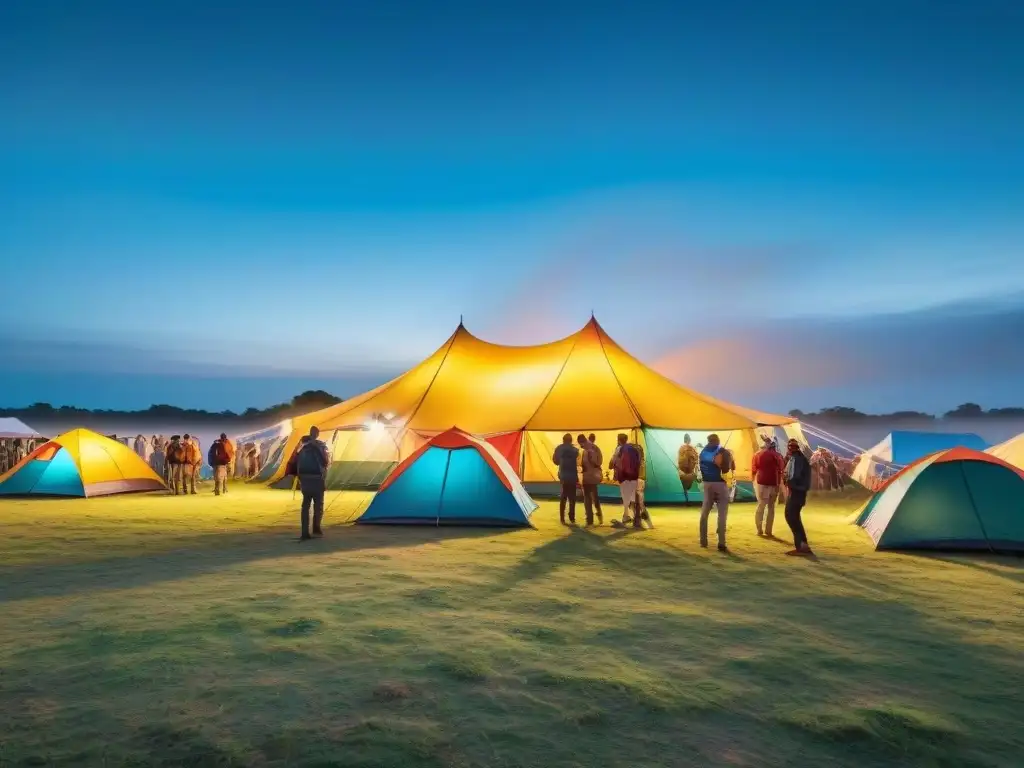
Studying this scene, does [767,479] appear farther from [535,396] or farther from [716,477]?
[535,396]

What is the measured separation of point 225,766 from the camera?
401 cm

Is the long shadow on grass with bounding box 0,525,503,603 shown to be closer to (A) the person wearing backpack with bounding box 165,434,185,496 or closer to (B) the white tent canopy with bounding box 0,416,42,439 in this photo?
(A) the person wearing backpack with bounding box 165,434,185,496

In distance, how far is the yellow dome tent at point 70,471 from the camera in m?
20.0

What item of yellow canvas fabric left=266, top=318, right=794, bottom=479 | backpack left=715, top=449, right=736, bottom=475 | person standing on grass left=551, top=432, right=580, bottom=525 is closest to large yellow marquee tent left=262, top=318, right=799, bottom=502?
yellow canvas fabric left=266, top=318, right=794, bottom=479

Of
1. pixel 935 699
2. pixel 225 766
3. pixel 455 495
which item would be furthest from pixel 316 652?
pixel 455 495

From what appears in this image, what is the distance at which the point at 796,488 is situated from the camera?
36.7 feet

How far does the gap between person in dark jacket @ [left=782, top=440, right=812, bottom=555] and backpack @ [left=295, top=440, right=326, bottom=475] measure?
7526 mm

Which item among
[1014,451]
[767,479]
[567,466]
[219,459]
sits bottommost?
[767,479]

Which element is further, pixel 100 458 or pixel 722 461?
pixel 100 458

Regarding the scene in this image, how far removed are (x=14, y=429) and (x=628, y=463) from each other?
40.7 metres

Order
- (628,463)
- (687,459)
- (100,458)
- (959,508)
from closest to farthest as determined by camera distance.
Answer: (959,508)
(628,463)
(687,459)
(100,458)

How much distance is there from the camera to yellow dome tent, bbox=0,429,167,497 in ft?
65.6

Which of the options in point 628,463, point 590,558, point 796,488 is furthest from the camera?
point 628,463

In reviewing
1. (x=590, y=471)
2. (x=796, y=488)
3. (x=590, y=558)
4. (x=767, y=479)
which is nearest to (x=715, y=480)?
(x=796, y=488)
